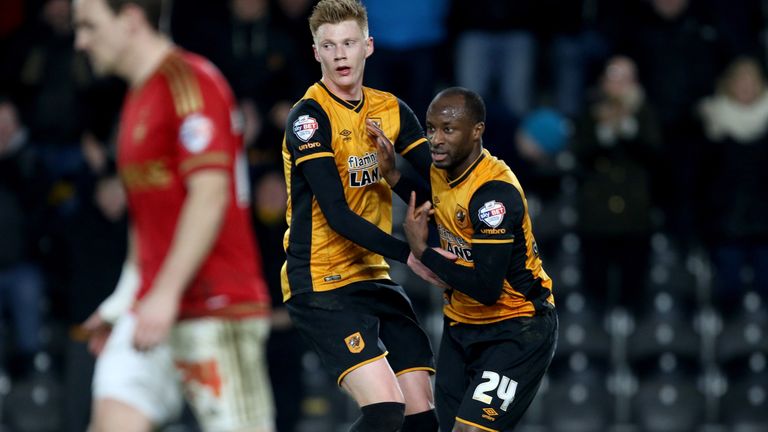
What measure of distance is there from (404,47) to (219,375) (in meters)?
6.33

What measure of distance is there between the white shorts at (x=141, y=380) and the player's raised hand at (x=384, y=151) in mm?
1513

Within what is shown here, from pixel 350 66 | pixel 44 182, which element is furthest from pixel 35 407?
pixel 350 66

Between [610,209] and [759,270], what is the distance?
1665 millimetres

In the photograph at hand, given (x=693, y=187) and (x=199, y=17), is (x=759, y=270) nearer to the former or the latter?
(x=693, y=187)

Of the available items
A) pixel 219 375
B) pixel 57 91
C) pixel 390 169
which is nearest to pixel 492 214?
pixel 390 169

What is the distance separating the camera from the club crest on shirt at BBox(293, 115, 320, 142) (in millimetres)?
5625

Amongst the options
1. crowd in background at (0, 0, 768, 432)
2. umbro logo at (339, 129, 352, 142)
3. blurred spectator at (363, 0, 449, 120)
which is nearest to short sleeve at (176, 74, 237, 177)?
umbro logo at (339, 129, 352, 142)

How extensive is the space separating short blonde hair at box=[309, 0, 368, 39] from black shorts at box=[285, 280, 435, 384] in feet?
3.80

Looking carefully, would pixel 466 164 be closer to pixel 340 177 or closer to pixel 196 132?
pixel 340 177

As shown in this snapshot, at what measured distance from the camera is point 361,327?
5.75 meters

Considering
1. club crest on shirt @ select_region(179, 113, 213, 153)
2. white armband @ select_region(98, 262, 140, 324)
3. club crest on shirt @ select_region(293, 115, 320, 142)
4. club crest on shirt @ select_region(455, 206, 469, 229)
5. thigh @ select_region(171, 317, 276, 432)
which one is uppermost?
club crest on shirt @ select_region(179, 113, 213, 153)

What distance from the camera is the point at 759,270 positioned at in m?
11.5

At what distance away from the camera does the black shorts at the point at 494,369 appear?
5.80 m

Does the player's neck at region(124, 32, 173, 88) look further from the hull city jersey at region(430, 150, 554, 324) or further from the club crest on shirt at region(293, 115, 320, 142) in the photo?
the hull city jersey at region(430, 150, 554, 324)
